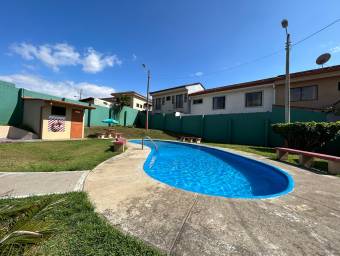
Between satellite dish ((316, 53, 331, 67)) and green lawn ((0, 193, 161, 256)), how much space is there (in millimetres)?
22522

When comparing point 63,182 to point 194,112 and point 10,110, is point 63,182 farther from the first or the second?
point 194,112

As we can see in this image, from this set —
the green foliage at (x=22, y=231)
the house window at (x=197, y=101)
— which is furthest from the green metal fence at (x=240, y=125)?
the green foliage at (x=22, y=231)

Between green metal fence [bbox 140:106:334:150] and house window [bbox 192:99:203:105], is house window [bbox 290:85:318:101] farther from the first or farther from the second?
house window [bbox 192:99:203:105]

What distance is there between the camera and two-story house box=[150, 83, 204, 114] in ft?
89.9

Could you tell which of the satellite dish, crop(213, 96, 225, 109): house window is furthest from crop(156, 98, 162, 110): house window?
the satellite dish

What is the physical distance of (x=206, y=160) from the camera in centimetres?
1087

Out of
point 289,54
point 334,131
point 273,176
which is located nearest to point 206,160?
point 273,176

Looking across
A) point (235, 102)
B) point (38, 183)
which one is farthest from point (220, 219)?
point (235, 102)

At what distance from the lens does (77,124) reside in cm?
1547

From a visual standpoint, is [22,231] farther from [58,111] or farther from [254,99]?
[254,99]

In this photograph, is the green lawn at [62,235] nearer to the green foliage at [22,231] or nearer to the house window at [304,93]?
the green foliage at [22,231]

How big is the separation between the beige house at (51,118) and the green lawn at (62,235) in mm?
12410

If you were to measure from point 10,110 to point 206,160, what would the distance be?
48.8 feet

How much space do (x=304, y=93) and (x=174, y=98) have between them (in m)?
17.4
